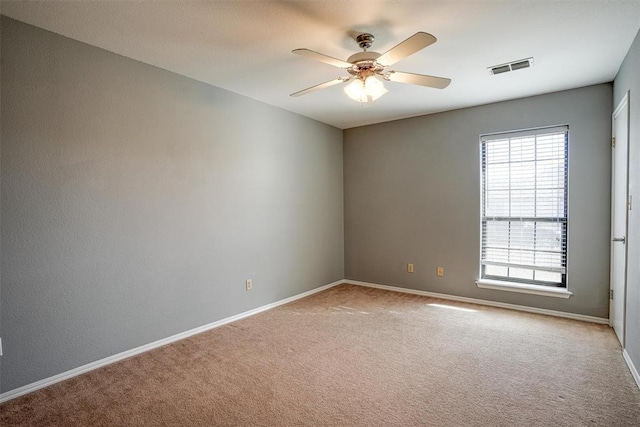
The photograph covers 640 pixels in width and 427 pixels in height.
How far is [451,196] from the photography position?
4496 millimetres

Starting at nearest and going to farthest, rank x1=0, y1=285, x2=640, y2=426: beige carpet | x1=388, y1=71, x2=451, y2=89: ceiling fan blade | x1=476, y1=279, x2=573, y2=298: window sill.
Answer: x1=0, y1=285, x2=640, y2=426: beige carpet, x1=388, y1=71, x2=451, y2=89: ceiling fan blade, x1=476, y1=279, x2=573, y2=298: window sill

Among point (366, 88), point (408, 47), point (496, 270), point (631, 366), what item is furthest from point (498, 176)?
point (408, 47)

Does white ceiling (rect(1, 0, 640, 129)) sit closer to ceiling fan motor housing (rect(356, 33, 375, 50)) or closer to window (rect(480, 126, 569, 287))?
ceiling fan motor housing (rect(356, 33, 375, 50))

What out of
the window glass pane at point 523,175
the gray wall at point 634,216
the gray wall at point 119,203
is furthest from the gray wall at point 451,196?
the gray wall at point 119,203

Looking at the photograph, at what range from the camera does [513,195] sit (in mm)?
4121

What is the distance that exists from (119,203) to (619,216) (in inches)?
175

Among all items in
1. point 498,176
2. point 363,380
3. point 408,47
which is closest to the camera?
point 408,47

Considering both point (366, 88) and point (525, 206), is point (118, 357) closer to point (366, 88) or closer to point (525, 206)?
point (366, 88)

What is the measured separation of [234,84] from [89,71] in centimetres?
126

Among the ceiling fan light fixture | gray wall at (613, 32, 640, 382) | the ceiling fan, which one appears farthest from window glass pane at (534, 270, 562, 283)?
the ceiling fan light fixture

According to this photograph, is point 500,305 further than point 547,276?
Yes

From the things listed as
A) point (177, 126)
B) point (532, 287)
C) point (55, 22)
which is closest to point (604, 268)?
point (532, 287)

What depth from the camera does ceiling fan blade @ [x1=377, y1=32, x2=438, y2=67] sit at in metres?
1.87

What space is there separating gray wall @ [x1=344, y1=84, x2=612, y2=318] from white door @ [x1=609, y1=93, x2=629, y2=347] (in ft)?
0.52
